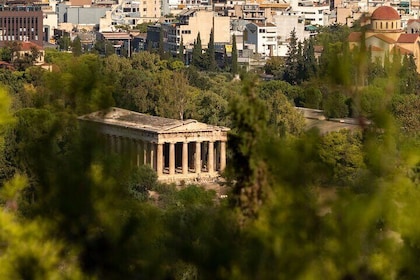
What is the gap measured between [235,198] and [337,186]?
2.28ft

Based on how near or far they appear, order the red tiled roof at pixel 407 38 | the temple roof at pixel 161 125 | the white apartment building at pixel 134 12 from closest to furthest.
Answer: the temple roof at pixel 161 125 → the red tiled roof at pixel 407 38 → the white apartment building at pixel 134 12

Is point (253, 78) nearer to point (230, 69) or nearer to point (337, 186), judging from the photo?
point (337, 186)

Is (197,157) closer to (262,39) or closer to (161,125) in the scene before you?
(161,125)

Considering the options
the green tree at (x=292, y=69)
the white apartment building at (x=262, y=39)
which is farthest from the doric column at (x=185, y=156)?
the white apartment building at (x=262, y=39)

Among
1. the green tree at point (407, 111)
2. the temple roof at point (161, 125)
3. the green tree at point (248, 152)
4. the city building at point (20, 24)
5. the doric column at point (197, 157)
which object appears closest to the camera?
the green tree at point (248, 152)

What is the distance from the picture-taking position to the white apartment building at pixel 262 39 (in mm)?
64438

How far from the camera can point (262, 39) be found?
65000mm

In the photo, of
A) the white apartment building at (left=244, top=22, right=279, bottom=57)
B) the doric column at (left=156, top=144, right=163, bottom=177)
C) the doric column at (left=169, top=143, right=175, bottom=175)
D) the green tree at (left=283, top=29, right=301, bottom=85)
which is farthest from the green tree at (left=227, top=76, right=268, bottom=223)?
the white apartment building at (left=244, top=22, right=279, bottom=57)

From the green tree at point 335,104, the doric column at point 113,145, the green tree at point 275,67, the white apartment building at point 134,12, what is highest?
the green tree at point 335,104

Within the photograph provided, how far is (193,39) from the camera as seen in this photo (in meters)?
64.8

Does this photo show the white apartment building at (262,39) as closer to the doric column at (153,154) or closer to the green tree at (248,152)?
the doric column at (153,154)

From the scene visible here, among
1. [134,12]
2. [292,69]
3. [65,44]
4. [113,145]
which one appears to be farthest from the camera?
[134,12]

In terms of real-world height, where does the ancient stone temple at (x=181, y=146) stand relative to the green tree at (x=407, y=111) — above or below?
below

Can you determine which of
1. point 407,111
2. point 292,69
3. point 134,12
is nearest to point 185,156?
point 407,111
